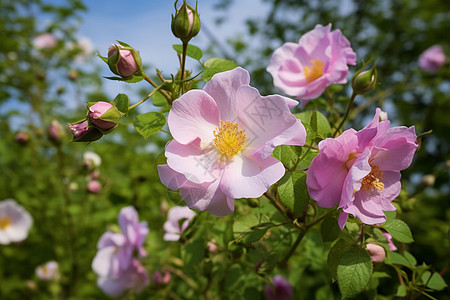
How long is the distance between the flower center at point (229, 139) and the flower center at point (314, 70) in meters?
0.45

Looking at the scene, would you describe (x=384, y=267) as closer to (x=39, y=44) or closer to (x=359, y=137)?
(x=359, y=137)

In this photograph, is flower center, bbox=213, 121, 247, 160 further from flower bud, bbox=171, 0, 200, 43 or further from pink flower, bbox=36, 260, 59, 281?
pink flower, bbox=36, 260, 59, 281

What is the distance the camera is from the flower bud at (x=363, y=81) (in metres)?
0.83

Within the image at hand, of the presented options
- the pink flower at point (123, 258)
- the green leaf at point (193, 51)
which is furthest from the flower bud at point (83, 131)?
the pink flower at point (123, 258)

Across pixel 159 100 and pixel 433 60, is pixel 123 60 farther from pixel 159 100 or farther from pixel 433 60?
pixel 433 60

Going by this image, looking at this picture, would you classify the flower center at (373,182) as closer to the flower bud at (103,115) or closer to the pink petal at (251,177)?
the pink petal at (251,177)

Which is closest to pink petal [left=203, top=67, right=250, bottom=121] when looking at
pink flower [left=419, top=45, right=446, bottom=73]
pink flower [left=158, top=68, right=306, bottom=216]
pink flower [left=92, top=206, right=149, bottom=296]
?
pink flower [left=158, top=68, right=306, bottom=216]

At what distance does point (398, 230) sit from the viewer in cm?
72

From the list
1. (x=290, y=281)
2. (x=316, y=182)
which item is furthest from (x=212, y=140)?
(x=290, y=281)

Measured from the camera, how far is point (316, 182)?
64 centimetres

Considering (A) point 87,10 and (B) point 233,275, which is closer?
(B) point 233,275

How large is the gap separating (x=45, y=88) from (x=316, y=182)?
2.88m

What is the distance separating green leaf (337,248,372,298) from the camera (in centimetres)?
63

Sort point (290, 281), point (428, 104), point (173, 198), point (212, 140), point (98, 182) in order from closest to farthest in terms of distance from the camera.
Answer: point (212, 140)
point (173, 198)
point (290, 281)
point (98, 182)
point (428, 104)
